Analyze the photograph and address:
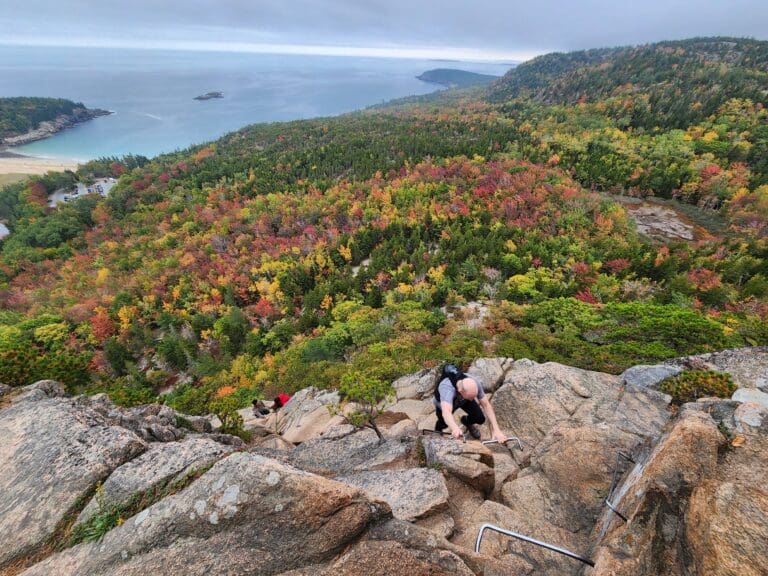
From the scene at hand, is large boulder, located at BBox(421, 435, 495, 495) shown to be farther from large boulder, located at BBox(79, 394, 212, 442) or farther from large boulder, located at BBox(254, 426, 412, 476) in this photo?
large boulder, located at BBox(79, 394, 212, 442)

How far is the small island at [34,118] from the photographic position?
471 ft

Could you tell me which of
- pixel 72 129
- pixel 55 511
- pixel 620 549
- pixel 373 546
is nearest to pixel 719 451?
pixel 620 549

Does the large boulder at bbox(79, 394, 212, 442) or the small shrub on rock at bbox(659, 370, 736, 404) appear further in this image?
the small shrub on rock at bbox(659, 370, 736, 404)

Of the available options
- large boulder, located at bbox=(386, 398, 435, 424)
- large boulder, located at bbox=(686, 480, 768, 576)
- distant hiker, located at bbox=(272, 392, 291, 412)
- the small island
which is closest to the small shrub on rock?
large boulder, located at bbox=(686, 480, 768, 576)

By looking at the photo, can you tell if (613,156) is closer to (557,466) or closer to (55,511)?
(557,466)

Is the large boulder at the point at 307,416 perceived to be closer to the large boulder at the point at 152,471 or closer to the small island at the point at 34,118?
the large boulder at the point at 152,471

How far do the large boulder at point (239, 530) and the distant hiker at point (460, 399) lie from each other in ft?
8.66

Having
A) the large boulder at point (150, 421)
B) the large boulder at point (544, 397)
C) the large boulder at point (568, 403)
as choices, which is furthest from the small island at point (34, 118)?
the large boulder at point (568, 403)

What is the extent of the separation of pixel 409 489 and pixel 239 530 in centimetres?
275

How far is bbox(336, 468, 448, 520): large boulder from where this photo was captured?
532 centimetres

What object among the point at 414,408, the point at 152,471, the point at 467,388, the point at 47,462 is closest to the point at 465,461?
the point at 467,388

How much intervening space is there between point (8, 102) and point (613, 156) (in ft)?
774

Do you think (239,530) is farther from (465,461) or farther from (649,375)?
(649,375)

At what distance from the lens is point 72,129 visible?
548 feet
